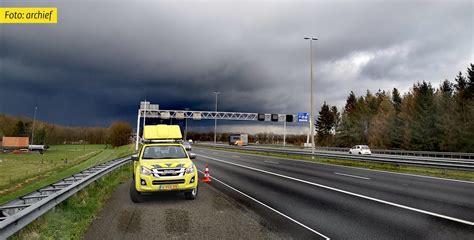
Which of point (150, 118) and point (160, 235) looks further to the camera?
point (150, 118)

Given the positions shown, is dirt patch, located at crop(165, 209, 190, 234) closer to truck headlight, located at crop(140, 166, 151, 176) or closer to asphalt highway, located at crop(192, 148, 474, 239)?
truck headlight, located at crop(140, 166, 151, 176)

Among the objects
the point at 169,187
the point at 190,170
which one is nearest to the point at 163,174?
the point at 169,187

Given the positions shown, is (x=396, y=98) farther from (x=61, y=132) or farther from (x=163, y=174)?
(x=61, y=132)

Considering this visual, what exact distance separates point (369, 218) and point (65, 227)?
679 centimetres

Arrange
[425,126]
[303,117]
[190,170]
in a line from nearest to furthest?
1. [190,170]
2. [425,126]
3. [303,117]

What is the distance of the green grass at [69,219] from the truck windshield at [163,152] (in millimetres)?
1875

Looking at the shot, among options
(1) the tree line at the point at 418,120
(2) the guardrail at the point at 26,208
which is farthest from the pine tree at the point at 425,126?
(2) the guardrail at the point at 26,208

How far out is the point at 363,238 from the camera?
595 cm

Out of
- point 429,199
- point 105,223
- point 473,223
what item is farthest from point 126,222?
point 429,199

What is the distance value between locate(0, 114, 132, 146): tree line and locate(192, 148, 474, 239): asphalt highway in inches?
3571

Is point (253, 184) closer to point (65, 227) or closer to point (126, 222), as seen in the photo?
point (126, 222)

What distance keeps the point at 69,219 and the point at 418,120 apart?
4938 cm

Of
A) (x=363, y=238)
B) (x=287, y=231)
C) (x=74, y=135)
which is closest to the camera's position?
(x=363, y=238)

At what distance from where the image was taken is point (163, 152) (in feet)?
34.0
